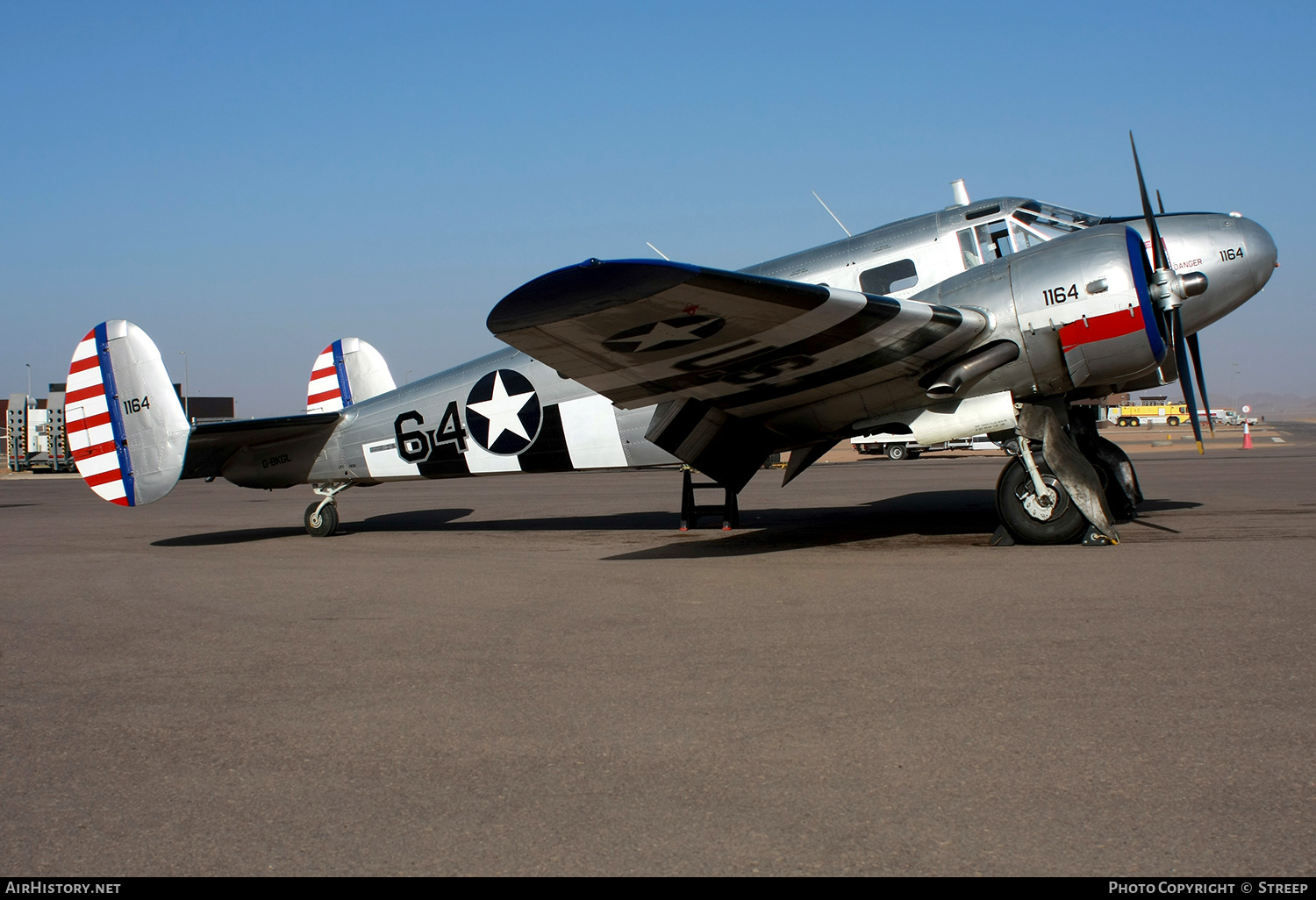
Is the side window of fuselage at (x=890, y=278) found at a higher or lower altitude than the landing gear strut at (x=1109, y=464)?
higher

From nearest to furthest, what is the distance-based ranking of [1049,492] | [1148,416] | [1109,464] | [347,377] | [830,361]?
[830,361], [1049,492], [1109,464], [347,377], [1148,416]

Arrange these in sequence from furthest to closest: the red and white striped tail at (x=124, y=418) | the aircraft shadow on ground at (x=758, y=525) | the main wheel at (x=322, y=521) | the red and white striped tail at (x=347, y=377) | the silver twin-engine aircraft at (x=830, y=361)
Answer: the red and white striped tail at (x=347, y=377) < the main wheel at (x=322, y=521) < the red and white striped tail at (x=124, y=418) < the aircraft shadow on ground at (x=758, y=525) < the silver twin-engine aircraft at (x=830, y=361)

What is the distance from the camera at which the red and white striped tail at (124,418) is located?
1203cm

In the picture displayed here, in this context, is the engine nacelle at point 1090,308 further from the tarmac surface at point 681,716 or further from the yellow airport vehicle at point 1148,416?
the yellow airport vehicle at point 1148,416

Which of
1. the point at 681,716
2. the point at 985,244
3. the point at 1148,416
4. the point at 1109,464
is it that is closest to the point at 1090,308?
the point at 985,244

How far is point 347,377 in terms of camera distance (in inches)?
579

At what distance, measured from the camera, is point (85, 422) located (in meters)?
12.3

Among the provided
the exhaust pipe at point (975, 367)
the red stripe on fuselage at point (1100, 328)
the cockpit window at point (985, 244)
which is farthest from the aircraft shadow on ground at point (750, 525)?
the cockpit window at point (985, 244)

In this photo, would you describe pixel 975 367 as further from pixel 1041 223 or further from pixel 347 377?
pixel 347 377

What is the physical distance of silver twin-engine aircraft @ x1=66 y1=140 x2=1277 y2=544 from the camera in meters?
7.52

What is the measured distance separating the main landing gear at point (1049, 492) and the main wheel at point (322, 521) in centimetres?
897

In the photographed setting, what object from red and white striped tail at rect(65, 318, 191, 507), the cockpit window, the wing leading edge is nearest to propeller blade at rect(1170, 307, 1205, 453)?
the cockpit window

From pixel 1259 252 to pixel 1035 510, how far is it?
323cm
